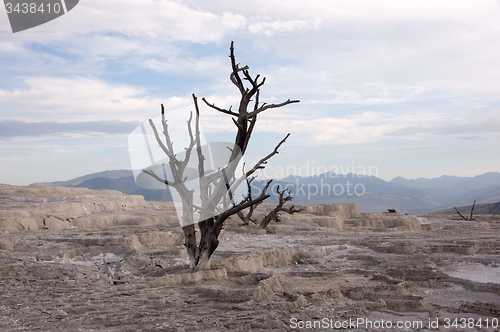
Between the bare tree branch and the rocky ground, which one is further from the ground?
the bare tree branch

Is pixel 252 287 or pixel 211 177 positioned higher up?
pixel 211 177

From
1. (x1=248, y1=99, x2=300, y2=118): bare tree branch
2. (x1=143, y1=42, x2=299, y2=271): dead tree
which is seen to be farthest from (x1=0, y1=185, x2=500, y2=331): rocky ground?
(x1=248, y1=99, x2=300, y2=118): bare tree branch

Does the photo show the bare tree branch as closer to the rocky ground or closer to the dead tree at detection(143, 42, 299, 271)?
the dead tree at detection(143, 42, 299, 271)

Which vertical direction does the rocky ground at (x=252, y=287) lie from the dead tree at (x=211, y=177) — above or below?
below

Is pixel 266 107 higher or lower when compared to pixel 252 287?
higher

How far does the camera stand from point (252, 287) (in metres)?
6.44

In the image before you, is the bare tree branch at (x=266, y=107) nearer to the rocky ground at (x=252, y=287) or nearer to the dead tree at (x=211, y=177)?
the dead tree at (x=211, y=177)

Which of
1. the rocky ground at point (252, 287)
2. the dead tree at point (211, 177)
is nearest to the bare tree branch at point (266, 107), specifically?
the dead tree at point (211, 177)

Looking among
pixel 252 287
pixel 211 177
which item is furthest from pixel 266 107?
pixel 252 287

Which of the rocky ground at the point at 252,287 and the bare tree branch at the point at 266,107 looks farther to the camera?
the bare tree branch at the point at 266,107

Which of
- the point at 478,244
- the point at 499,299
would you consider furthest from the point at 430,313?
the point at 478,244

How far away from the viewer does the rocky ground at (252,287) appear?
4879 millimetres

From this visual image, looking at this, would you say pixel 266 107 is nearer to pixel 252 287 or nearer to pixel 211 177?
pixel 211 177

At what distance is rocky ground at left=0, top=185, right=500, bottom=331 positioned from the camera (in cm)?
488
